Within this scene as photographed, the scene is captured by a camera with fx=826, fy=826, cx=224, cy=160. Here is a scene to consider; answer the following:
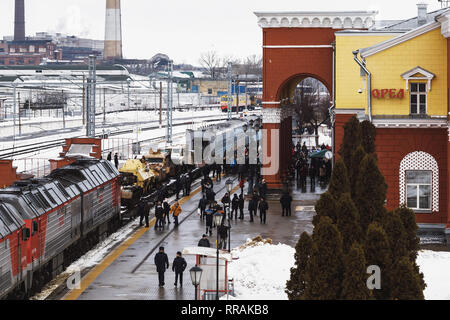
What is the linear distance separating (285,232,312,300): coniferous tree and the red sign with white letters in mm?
15513

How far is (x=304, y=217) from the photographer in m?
35.4

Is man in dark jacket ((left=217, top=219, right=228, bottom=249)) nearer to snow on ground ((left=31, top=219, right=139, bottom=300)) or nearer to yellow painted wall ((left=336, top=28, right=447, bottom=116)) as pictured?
snow on ground ((left=31, top=219, right=139, bottom=300))

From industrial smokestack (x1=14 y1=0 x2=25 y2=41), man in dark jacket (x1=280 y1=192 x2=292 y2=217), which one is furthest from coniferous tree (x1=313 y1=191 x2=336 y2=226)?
industrial smokestack (x1=14 y1=0 x2=25 y2=41)

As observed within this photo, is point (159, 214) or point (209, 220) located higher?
point (159, 214)

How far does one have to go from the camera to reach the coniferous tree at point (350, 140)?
72.6 ft

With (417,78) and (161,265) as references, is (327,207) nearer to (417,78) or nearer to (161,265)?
(161,265)

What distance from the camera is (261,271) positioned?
23031 mm

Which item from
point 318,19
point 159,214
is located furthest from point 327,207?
point 318,19

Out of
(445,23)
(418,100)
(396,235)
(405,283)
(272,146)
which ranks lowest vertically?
(405,283)

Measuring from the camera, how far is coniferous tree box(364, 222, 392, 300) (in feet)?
48.7

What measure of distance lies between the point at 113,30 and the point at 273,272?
14895 centimetres

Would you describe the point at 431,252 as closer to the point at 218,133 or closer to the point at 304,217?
the point at 304,217
